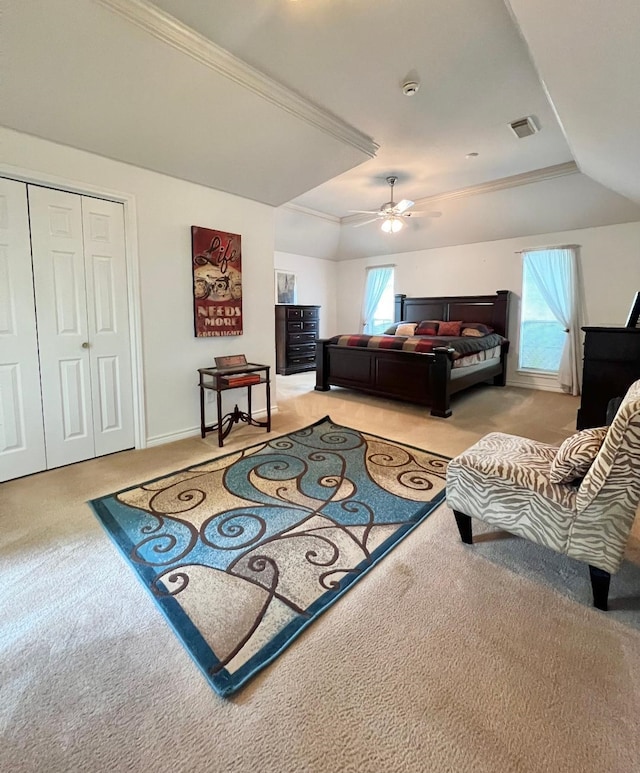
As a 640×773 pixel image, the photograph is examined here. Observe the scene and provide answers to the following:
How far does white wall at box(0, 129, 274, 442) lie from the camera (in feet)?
9.41

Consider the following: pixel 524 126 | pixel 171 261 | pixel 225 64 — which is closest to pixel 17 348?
pixel 171 261

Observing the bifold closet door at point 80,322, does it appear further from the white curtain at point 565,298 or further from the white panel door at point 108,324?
the white curtain at point 565,298

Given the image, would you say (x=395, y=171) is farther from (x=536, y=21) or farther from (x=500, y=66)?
(x=536, y=21)

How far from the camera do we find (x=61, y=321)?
110 inches

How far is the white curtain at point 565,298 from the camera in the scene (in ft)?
17.8

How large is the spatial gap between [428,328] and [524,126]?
10.4ft

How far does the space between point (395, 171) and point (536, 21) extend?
9.96 ft

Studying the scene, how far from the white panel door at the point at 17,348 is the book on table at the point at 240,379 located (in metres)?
1.40

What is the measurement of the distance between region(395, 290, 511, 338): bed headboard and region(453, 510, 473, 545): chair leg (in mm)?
4922

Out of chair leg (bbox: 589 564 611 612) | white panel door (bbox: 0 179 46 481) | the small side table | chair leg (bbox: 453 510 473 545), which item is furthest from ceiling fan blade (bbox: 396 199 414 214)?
chair leg (bbox: 589 564 611 612)

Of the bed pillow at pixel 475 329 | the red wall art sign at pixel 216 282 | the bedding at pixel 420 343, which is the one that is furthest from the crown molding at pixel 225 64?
the bed pillow at pixel 475 329

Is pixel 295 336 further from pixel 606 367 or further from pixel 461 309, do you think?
pixel 606 367

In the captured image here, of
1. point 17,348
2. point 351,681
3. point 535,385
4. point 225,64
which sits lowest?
point 351,681

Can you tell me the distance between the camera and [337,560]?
187 centimetres
